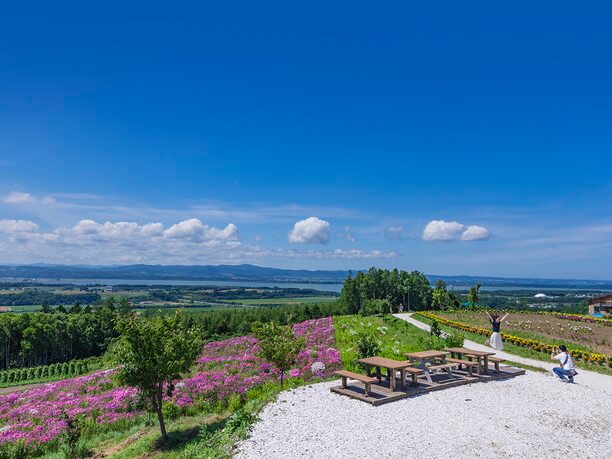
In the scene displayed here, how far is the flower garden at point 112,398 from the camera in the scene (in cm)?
1625

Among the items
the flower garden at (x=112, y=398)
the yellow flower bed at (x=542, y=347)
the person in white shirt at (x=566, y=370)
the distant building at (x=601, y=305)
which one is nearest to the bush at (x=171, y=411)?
the flower garden at (x=112, y=398)

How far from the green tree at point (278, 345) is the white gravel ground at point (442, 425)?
2.12 meters

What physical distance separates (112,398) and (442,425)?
55.8 feet

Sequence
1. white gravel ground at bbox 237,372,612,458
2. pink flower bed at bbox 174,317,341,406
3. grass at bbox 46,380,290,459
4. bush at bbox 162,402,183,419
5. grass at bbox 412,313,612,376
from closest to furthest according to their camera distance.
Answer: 1. white gravel ground at bbox 237,372,612,458
2. grass at bbox 46,380,290,459
3. bush at bbox 162,402,183,419
4. grass at bbox 412,313,612,376
5. pink flower bed at bbox 174,317,341,406

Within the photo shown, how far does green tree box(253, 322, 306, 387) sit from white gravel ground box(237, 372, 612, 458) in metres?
2.12

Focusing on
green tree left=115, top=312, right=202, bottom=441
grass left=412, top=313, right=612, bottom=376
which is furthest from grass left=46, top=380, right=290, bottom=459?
grass left=412, top=313, right=612, bottom=376

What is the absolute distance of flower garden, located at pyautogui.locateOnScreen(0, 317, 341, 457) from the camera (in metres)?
16.2

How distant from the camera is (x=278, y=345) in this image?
A: 1566cm

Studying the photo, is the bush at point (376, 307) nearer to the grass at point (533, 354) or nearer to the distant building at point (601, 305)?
the grass at point (533, 354)

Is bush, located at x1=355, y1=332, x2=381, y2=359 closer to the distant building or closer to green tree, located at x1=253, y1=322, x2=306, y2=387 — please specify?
green tree, located at x1=253, y1=322, x2=306, y2=387

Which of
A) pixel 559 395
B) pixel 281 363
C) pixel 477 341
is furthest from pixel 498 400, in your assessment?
pixel 477 341

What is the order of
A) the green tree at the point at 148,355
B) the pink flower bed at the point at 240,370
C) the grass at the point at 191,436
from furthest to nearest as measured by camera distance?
the pink flower bed at the point at 240,370 < the green tree at the point at 148,355 < the grass at the point at 191,436

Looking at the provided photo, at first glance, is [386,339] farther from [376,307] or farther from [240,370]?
[376,307]

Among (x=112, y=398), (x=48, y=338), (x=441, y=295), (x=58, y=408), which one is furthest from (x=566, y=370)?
(x=48, y=338)
